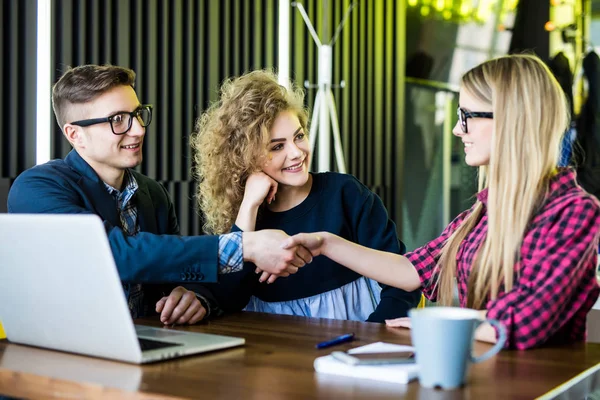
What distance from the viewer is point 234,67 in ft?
15.3

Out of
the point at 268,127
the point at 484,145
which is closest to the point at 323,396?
the point at 484,145

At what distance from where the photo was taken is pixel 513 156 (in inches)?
64.8

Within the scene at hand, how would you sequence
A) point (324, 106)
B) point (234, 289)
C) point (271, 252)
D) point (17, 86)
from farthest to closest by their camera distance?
point (324, 106), point (17, 86), point (234, 289), point (271, 252)

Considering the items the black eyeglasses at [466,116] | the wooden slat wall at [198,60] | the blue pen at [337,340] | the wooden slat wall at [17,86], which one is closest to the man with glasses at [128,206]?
the blue pen at [337,340]

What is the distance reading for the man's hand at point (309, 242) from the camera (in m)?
1.93

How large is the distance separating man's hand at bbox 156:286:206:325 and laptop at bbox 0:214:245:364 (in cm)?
27

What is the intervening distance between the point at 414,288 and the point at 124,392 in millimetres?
1023

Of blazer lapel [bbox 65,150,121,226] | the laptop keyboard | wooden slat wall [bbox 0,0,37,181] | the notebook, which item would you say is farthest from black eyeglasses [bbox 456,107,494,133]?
wooden slat wall [bbox 0,0,37,181]

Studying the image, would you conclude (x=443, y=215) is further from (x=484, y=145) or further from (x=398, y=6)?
(x=484, y=145)

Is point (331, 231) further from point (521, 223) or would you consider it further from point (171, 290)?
point (521, 223)

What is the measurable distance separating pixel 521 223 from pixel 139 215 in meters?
1.20

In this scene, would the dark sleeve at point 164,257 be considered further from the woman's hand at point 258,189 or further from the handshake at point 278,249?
the woman's hand at point 258,189

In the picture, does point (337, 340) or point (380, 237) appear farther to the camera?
point (380, 237)

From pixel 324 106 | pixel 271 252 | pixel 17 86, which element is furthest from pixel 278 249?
pixel 324 106
